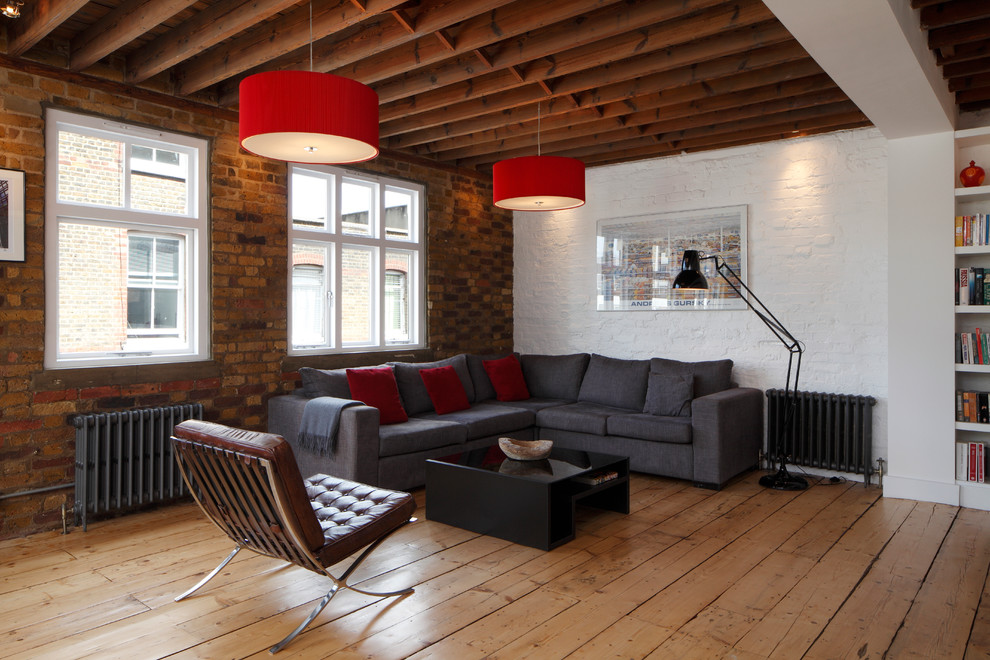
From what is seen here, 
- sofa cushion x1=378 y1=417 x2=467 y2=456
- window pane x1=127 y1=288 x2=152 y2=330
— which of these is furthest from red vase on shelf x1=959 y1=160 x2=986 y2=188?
window pane x1=127 y1=288 x2=152 y2=330

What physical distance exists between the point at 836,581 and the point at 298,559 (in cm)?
251

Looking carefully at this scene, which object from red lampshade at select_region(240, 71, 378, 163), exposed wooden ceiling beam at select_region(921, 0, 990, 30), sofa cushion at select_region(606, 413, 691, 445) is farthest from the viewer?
sofa cushion at select_region(606, 413, 691, 445)

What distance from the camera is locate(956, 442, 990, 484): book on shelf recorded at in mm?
4535

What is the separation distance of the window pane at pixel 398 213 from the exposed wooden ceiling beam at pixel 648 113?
0.46 m

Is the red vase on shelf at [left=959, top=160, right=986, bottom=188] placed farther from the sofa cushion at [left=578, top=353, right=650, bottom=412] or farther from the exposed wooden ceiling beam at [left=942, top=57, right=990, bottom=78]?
the sofa cushion at [left=578, top=353, right=650, bottom=412]

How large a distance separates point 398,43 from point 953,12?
283 centimetres

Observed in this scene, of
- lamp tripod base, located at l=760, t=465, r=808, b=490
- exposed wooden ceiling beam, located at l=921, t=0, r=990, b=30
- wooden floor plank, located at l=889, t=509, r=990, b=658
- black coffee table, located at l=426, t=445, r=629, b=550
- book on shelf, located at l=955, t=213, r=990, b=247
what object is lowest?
wooden floor plank, located at l=889, t=509, r=990, b=658

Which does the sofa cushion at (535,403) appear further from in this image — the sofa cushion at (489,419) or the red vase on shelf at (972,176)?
the red vase on shelf at (972,176)

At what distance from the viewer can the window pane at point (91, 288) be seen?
4250 millimetres

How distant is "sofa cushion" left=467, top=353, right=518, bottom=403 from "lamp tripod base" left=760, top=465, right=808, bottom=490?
8.10ft

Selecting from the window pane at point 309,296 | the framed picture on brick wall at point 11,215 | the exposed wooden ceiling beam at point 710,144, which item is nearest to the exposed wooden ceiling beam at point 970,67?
the exposed wooden ceiling beam at point 710,144

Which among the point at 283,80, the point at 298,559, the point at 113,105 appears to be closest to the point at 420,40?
the point at 283,80

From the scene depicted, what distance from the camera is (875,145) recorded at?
5.24 meters

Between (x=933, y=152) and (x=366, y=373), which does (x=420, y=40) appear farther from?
(x=933, y=152)
